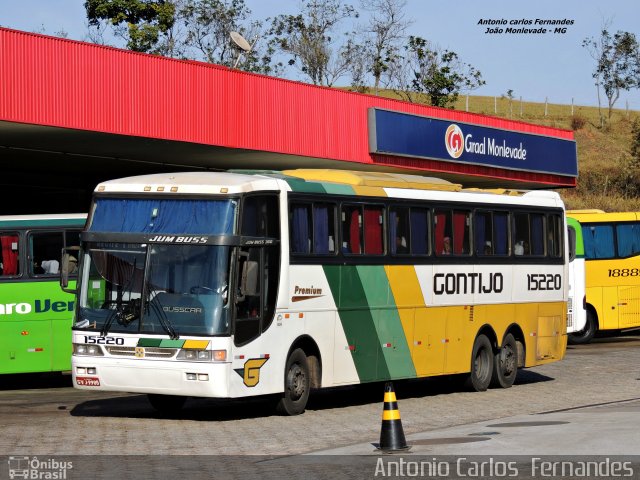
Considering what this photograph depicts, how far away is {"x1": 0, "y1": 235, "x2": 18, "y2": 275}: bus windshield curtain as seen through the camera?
73.2 ft

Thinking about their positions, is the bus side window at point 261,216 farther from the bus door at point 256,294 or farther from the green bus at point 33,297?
the green bus at point 33,297

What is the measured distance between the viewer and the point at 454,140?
41625 mm

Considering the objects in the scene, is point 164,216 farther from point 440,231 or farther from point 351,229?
point 440,231

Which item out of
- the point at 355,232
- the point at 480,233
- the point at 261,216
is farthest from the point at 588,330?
the point at 261,216

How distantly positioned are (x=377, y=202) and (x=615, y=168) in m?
68.5

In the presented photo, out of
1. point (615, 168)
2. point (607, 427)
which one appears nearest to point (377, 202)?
point (607, 427)

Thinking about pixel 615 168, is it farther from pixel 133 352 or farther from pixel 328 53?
pixel 133 352

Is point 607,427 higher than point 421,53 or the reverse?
the reverse

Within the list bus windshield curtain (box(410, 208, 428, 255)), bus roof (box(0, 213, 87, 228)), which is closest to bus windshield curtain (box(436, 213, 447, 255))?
bus windshield curtain (box(410, 208, 428, 255))

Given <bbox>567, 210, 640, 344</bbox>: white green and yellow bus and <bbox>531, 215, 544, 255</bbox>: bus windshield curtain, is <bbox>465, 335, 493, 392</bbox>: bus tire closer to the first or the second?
<bbox>531, 215, 544, 255</bbox>: bus windshield curtain

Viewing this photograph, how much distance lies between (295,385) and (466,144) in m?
25.8

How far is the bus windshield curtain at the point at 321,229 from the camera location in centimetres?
1814

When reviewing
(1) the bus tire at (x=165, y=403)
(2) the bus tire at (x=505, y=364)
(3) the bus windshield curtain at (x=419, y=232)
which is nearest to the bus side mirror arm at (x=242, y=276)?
(1) the bus tire at (x=165, y=403)

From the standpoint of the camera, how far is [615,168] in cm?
8544
